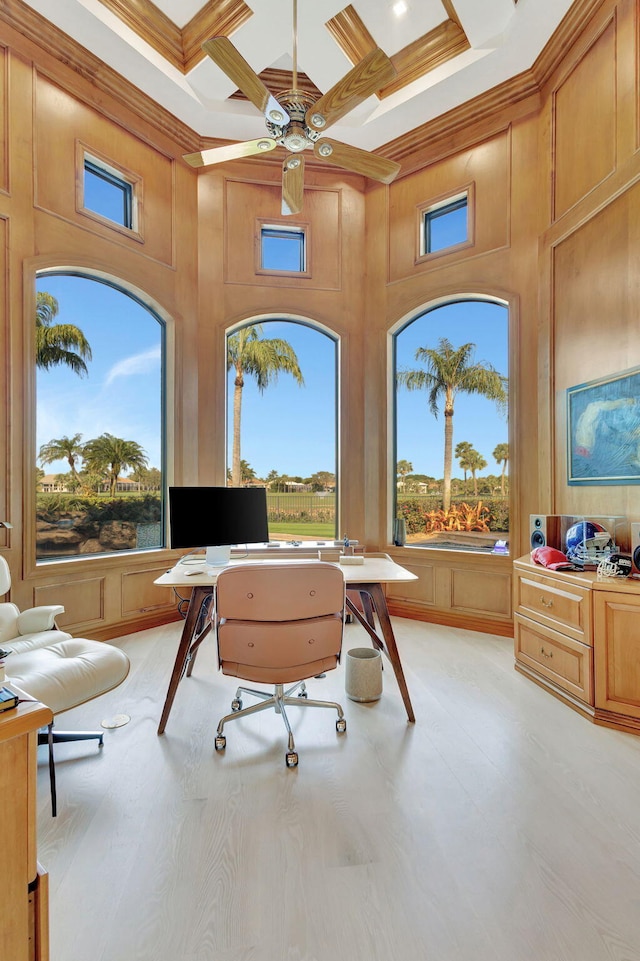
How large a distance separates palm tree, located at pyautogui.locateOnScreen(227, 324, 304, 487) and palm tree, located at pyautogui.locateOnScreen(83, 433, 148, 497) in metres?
0.94

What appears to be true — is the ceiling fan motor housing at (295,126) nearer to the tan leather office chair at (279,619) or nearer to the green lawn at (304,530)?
the tan leather office chair at (279,619)

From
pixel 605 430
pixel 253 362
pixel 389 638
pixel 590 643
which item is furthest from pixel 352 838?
pixel 253 362

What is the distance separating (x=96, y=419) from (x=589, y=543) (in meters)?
3.91

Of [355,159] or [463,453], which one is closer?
[355,159]

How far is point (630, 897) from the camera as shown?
4.70ft

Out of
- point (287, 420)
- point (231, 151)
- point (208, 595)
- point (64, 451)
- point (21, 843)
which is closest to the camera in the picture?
point (21, 843)

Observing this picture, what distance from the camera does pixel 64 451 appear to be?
3.78 metres

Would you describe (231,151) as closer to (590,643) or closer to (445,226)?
(445,226)

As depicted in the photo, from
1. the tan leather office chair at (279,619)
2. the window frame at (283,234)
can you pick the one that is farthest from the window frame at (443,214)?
the tan leather office chair at (279,619)

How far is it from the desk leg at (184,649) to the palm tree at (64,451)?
1.98 metres

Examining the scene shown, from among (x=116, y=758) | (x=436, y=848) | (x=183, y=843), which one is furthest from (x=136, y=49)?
(x=436, y=848)

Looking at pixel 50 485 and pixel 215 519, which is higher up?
pixel 50 485

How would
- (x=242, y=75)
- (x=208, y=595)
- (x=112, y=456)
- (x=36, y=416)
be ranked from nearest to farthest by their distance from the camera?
(x=242, y=75)
(x=208, y=595)
(x=36, y=416)
(x=112, y=456)

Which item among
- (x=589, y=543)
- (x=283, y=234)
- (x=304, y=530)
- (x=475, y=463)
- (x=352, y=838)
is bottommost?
(x=352, y=838)
